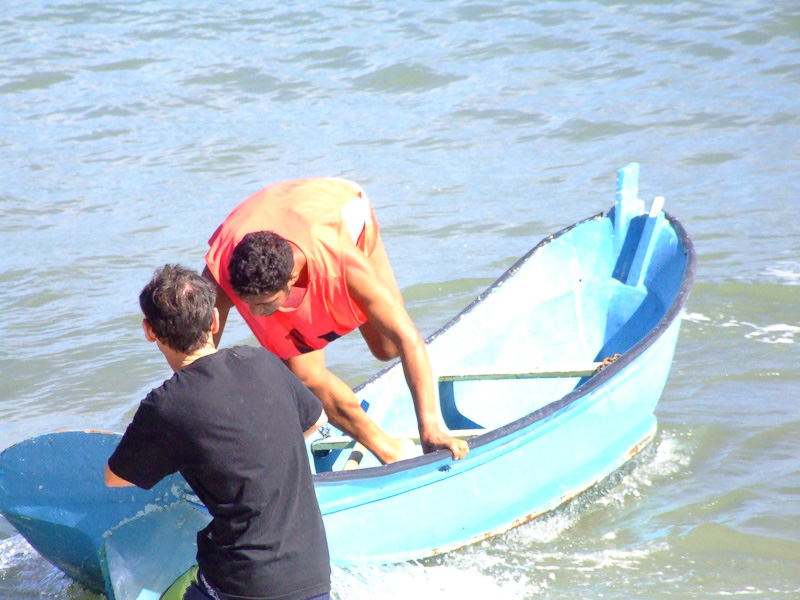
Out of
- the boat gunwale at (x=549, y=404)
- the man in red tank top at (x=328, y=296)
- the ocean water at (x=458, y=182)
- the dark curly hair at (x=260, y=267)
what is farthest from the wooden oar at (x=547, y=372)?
the dark curly hair at (x=260, y=267)

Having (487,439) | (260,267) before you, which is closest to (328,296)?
(260,267)

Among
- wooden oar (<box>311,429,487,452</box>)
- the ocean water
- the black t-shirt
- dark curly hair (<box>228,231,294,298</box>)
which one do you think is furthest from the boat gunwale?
the black t-shirt

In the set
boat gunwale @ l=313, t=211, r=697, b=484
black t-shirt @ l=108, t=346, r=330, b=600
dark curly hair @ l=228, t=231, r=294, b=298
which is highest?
dark curly hair @ l=228, t=231, r=294, b=298

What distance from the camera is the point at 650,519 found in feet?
13.7

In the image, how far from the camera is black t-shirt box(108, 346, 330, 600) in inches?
87.4

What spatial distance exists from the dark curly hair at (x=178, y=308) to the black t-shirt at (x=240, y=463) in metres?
0.07

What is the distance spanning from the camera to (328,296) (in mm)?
3414

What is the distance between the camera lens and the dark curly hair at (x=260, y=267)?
2791 mm

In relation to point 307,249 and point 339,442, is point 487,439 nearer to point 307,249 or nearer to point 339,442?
point 339,442

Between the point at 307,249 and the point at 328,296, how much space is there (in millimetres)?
212

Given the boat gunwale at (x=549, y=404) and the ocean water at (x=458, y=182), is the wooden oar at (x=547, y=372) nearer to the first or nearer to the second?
the boat gunwale at (x=549, y=404)

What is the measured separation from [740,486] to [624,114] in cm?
684

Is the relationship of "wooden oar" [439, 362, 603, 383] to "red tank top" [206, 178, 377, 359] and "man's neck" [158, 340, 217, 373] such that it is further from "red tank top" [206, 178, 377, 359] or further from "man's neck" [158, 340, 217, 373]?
"man's neck" [158, 340, 217, 373]

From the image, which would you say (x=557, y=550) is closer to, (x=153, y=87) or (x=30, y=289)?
(x=30, y=289)
